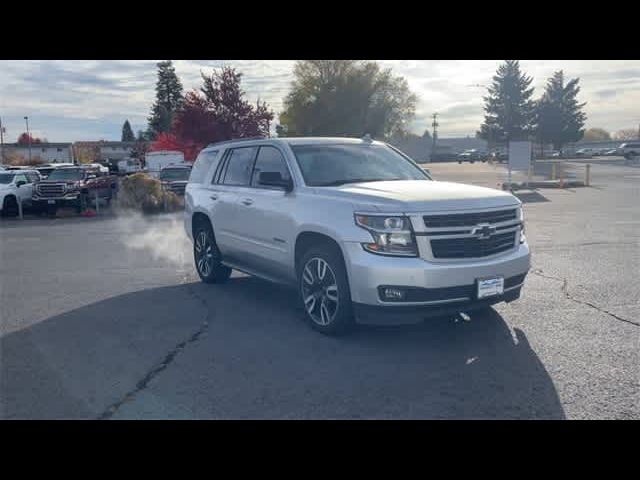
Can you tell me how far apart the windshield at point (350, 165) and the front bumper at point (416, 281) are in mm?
1332

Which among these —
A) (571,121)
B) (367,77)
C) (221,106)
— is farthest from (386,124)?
(571,121)

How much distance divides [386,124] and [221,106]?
2527cm

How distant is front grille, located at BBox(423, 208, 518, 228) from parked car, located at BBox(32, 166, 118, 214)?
1872 centimetres

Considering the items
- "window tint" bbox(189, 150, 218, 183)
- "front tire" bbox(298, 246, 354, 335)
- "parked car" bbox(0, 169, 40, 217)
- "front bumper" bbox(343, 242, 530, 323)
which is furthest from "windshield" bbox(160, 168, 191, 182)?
"front bumper" bbox(343, 242, 530, 323)

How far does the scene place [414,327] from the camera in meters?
6.17

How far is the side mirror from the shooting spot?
6.31 m

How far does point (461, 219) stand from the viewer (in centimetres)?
534

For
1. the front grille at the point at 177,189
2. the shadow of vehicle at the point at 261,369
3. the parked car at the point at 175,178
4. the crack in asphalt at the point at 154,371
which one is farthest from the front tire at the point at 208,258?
the front grille at the point at 177,189

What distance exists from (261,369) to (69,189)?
61.7 feet

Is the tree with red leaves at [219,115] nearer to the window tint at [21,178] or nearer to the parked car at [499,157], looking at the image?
the window tint at [21,178]

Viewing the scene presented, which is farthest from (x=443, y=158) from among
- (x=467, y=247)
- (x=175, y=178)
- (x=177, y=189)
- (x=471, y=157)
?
(x=467, y=247)

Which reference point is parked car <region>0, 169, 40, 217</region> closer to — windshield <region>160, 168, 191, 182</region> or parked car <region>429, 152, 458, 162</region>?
windshield <region>160, 168, 191, 182</region>
